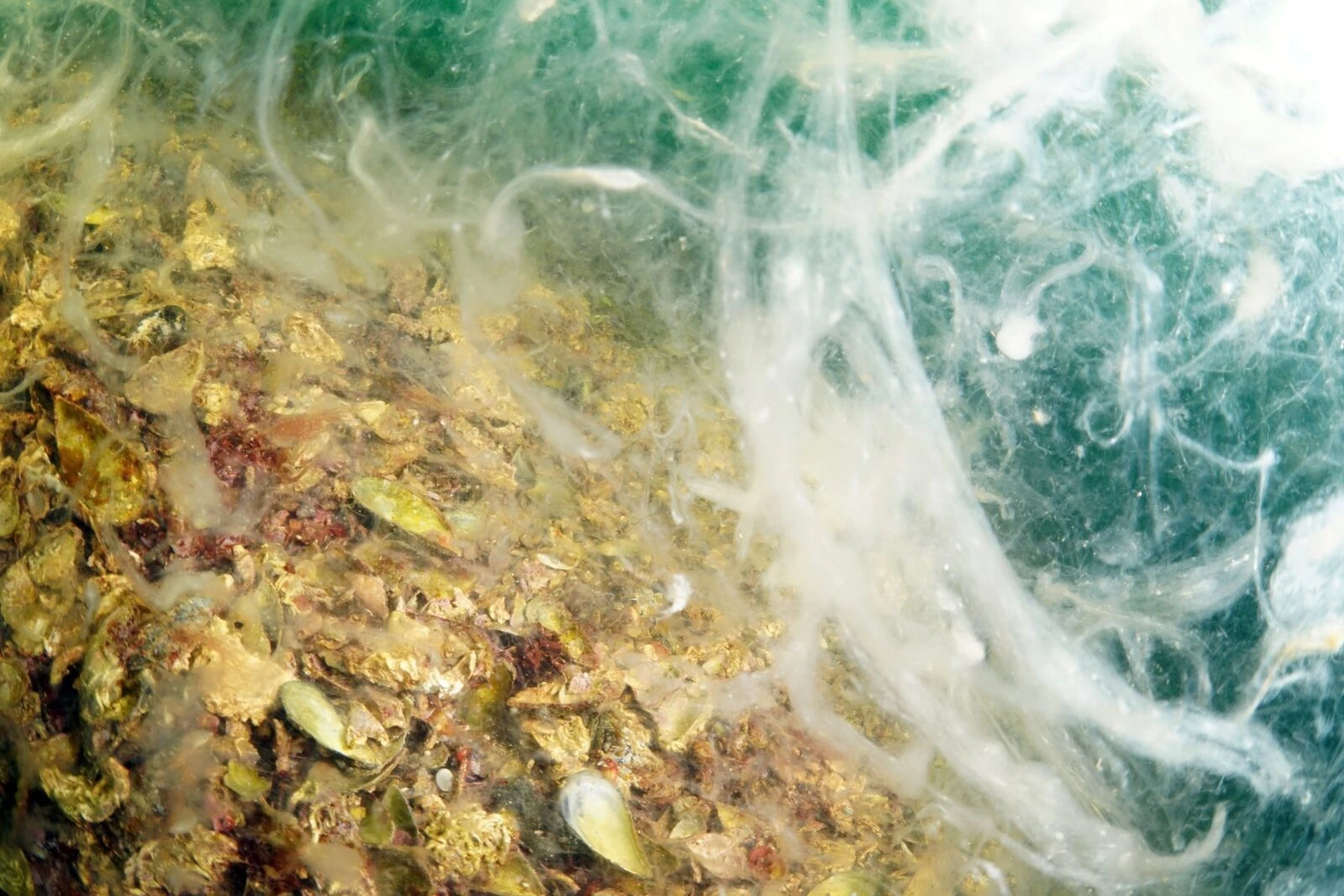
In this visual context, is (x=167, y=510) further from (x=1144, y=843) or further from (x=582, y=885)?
(x=1144, y=843)

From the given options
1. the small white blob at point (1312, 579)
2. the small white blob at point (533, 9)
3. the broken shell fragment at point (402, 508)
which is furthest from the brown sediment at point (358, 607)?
the small white blob at point (1312, 579)

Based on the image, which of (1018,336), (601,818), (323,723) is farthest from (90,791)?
(1018,336)

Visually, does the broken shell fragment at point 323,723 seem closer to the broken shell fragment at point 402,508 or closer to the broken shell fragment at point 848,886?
the broken shell fragment at point 402,508

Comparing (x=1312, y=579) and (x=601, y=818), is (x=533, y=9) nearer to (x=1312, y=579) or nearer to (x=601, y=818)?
(x=601, y=818)

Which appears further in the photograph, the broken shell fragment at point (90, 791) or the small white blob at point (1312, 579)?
the small white blob at point (1312, 579)

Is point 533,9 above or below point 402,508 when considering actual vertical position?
above
